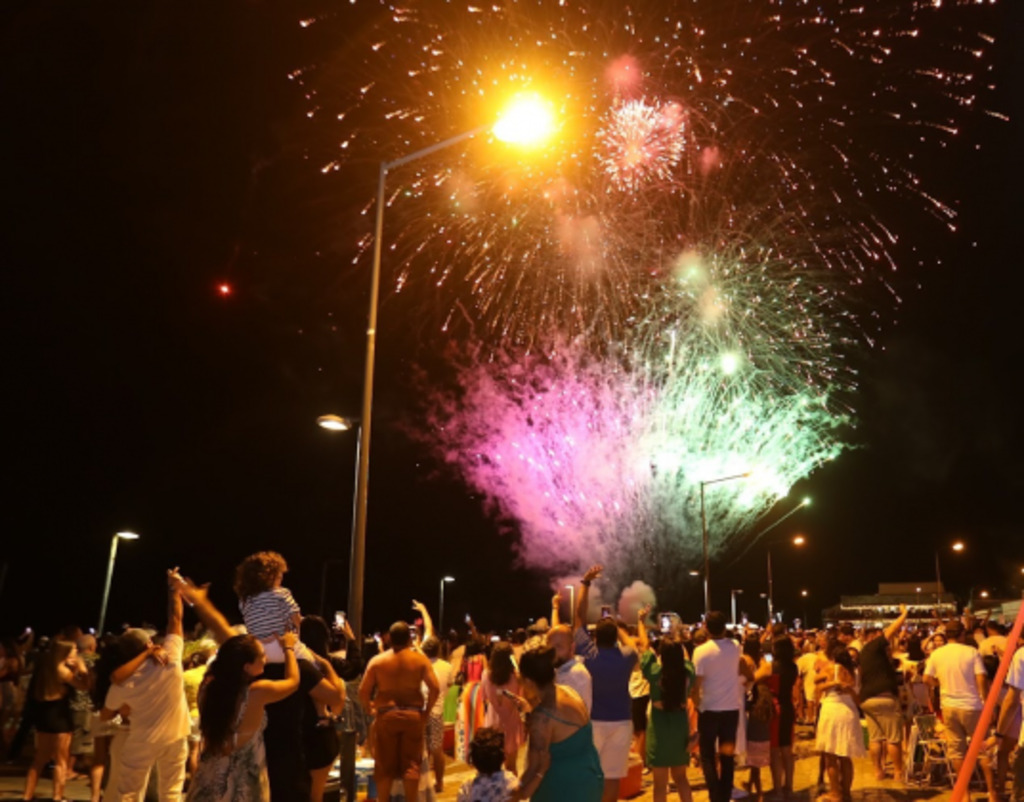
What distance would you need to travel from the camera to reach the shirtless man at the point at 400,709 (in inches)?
308

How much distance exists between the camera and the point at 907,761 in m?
11.9

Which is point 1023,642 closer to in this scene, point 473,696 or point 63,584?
point 473,696

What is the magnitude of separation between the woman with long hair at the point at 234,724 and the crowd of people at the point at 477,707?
0.01 m

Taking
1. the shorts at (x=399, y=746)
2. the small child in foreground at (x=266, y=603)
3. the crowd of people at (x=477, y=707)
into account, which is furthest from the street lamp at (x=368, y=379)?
the small child in foreground at (x=266, y=603)

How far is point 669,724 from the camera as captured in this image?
8.77 meters

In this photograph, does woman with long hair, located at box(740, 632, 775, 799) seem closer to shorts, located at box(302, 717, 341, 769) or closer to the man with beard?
the man with beard

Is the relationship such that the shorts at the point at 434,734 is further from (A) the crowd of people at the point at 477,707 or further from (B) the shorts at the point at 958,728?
(B) the shorts at the point at 958,728

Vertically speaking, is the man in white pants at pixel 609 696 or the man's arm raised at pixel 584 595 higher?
the man's arm raised at pixel 584 595

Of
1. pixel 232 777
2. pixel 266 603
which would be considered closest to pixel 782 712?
pixel 266 603

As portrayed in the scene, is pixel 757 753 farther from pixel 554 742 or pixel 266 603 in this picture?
pixel 266 603

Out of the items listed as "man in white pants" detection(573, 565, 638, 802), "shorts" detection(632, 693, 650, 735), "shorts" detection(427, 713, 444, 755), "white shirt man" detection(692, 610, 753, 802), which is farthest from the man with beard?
"shorts" detection(632, 693, 650, 735)

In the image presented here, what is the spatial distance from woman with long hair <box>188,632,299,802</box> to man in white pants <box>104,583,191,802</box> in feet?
8.32

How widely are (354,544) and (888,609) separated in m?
50.0

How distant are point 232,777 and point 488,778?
1.42 metres
